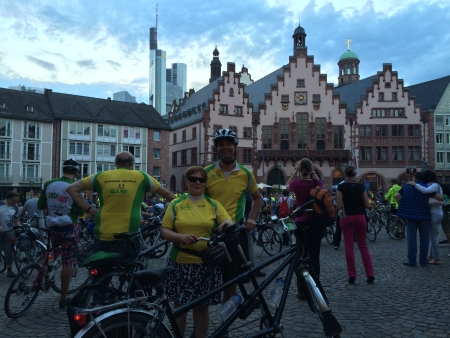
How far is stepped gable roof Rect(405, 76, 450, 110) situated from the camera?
48.2 metres

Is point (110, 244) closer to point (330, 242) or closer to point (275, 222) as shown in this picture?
point (275, 222)

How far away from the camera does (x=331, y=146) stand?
4678cm

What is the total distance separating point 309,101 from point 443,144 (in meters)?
16.2

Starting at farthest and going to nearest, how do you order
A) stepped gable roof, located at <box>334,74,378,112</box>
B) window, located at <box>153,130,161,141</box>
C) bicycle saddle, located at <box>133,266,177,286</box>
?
window, located at <box>153,130,161,141</box> < stepped gable roof, located at <box>334,74,378,112</box> < bicycle saddle, located at <box>133,266,177,286</box>

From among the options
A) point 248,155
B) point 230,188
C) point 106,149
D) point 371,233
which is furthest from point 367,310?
point 106,149

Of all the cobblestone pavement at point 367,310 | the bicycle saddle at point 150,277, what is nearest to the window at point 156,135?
the cobblestone pavement at point 367,310

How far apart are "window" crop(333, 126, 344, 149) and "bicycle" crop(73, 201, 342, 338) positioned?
44.3 meters

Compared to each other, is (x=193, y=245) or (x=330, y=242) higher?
(x=193, y=245)

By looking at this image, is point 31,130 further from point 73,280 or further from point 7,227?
point 73,280

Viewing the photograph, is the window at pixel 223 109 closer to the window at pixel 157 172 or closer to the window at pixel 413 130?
the window at pixel 157 172

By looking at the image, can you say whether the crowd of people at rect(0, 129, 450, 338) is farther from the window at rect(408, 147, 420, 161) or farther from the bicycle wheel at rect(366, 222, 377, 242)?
the window at rect(408, 147, 420, 161)

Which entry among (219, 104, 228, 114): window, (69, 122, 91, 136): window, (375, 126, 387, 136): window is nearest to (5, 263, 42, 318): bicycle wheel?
(219, 104, 228, 114): window

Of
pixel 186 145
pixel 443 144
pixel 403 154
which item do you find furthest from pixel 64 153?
pixel 443 144

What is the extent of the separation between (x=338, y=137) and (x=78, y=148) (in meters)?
30.5
